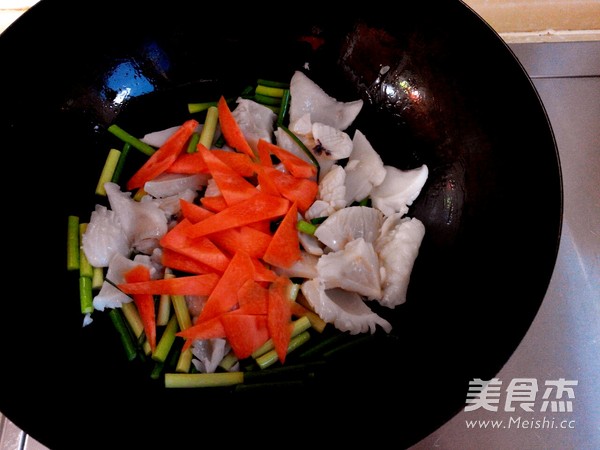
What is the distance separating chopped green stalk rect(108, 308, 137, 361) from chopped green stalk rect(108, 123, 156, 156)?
507 mm

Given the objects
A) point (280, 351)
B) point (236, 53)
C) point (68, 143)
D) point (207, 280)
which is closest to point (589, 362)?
point (280, 351)

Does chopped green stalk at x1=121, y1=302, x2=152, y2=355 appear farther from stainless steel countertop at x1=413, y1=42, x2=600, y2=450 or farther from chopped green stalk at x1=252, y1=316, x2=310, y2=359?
stainless steel countertop at x1=413, y1=42, x2=600, y2=450

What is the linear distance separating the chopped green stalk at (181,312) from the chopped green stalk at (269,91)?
2.33 feet

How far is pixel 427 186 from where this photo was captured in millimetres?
1490

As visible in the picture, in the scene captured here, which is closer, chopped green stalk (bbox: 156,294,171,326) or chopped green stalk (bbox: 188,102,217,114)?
chopped green stalk (bbox: 156,294,171,326)

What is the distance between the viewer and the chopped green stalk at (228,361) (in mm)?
1289

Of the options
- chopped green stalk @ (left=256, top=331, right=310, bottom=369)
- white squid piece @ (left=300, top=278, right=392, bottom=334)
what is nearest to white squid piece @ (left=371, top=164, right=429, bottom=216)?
white squid piece @ (left=300, top=278, right=392, bottom=334)

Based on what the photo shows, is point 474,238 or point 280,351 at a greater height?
point 474,238

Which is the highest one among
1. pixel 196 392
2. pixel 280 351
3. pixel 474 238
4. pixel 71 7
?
pixel 71 7

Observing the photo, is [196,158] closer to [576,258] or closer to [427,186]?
[427,186]

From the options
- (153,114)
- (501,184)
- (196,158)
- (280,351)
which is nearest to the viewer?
(280,351)

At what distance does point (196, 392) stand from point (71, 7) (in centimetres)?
117

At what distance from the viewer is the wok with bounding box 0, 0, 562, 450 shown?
3.81 feet

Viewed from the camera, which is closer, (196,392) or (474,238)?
(196,392)
